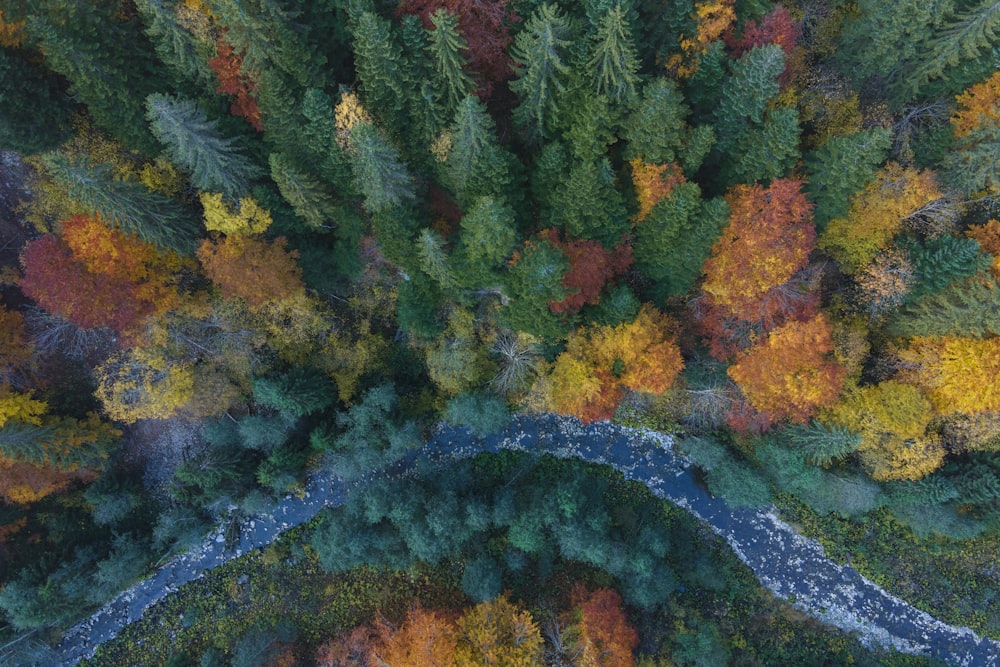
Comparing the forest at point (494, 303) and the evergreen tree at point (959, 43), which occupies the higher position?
the evergreen tree at point (959, 43)

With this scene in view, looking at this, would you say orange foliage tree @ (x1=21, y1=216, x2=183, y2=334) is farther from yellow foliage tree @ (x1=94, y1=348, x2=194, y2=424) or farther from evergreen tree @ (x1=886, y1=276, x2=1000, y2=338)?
evergreen tree @ (x1=886, y1=276, x2=1000, y2=338)

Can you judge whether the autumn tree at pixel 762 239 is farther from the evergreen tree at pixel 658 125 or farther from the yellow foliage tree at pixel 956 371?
the yellow foliage tree at pixel 956 371

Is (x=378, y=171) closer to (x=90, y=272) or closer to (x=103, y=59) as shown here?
(x=103, y=59)

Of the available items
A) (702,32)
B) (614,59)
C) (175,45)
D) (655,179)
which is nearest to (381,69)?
(175,45)

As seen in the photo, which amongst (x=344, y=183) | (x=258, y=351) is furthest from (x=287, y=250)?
(x=258, y=351)

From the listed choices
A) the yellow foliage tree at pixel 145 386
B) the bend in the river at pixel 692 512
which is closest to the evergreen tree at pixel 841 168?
the bend in the river at pixel 692 512
